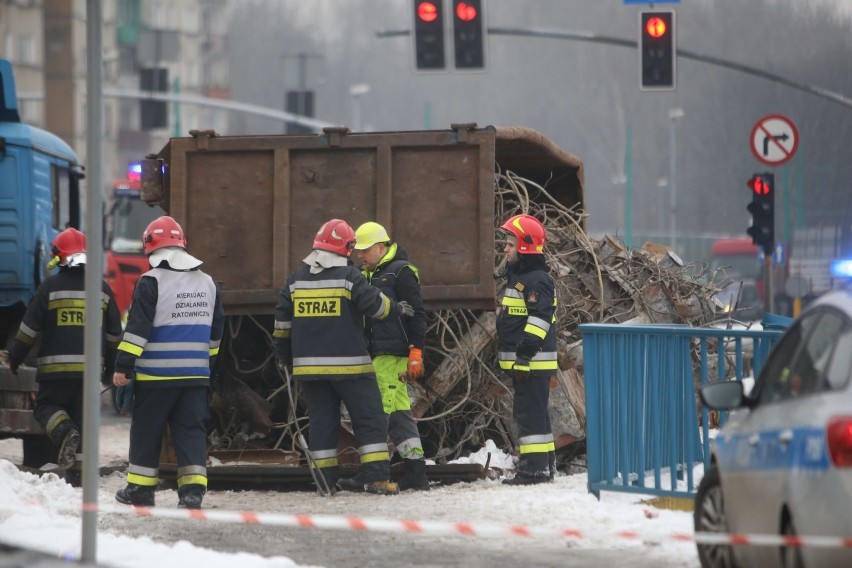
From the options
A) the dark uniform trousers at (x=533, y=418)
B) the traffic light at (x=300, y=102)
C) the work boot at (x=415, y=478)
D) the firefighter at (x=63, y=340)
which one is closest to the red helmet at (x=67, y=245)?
the firefighter at (x=63, y=340)

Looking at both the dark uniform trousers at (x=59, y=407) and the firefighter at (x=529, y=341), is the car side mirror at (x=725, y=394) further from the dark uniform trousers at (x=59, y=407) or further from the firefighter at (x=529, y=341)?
the dark uniform trousers at (x=59, y=407)

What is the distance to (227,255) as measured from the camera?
37.7ft

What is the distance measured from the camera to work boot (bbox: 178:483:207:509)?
32.1ft

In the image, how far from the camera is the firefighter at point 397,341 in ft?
35.2

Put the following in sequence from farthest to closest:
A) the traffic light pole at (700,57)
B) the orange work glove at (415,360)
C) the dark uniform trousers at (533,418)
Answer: the traffic light pole at (700,57)
the dark uniform trousers at (533,418)
the orange work glove at (415,360)

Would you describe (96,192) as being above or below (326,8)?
below

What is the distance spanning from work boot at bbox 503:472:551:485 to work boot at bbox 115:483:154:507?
8.15 feet

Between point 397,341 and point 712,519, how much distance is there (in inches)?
162

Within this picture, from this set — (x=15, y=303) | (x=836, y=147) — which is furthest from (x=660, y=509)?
(x=836, y=147)

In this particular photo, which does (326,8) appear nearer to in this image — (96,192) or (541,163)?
(541,163)

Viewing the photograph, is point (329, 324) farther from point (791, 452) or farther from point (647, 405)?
point (791, 452)

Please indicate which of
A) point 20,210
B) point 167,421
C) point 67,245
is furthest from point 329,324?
point 20,210

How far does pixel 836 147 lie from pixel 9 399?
1895 centimetres

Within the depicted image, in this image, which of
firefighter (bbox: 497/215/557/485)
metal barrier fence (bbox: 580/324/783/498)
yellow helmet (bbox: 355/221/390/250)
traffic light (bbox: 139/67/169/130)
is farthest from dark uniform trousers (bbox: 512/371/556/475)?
traffic light (bbox: 139/67/169/130)
